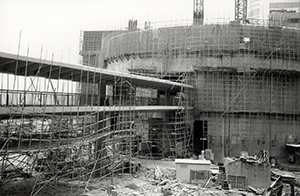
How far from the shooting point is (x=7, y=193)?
11539 millimetres

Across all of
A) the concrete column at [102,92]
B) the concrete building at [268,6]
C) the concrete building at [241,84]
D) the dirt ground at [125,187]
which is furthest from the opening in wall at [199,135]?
the concrete building at [268,6]

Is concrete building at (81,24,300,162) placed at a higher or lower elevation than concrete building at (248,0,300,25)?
lower

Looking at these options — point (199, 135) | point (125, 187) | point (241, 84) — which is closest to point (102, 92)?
point (125, 187)

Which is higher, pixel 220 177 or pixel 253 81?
pixel 253 81

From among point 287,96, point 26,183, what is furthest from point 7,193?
point 287,96

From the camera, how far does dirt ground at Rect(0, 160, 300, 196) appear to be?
12051 millimetres

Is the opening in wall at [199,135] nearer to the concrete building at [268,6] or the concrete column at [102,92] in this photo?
the concrete column at [102,92]

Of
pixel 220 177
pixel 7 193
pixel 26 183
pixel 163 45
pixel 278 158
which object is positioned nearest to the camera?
pixel 7 193

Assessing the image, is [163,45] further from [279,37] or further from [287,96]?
A: [287,96]

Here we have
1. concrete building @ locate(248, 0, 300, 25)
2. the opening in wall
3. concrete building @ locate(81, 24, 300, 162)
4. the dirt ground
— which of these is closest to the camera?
the dirt ground

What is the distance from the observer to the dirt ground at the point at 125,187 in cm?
1205

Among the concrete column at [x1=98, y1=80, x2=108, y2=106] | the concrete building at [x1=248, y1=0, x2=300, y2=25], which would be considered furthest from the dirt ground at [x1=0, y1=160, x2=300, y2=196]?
the concrete building at [x1=248, y1=0, x2=300, y2=25]

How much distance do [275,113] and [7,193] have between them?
20243 mm

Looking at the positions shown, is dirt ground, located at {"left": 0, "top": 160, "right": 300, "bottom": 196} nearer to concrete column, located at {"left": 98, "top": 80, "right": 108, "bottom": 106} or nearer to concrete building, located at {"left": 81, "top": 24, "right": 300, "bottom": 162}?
concrete column, located at {"left": 98, "top": 80, "right": 108, "bottom": 106}
